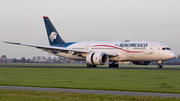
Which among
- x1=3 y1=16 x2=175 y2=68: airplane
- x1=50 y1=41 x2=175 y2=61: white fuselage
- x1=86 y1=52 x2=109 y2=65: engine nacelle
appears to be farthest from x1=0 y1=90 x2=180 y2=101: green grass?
x1=50 y1=41 x2=175 y2=61: white fuselage

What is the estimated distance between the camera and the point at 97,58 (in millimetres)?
47938

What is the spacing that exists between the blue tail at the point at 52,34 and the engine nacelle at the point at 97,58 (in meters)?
12.1

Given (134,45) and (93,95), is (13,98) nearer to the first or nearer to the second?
(93,95)

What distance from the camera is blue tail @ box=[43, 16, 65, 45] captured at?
5991 cm

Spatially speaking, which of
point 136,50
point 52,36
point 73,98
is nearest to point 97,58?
point 136,50

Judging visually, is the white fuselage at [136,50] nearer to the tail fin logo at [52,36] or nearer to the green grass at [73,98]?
the tail fin logo at [52,36]

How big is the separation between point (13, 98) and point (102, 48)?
39.5 m

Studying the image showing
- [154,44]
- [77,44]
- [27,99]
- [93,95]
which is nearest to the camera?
[27,99]

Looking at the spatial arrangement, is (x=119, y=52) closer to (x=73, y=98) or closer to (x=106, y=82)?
(x=106, y=82)

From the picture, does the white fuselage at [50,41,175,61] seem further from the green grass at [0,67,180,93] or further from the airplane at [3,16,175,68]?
the green grass at [0,67,180,93]

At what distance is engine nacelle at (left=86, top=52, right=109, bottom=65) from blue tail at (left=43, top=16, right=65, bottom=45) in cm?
1205

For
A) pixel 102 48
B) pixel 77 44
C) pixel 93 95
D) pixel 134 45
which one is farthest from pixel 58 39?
pixel 93 95

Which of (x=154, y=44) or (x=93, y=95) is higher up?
(x=154, y=44)

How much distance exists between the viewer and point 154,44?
48500mm
